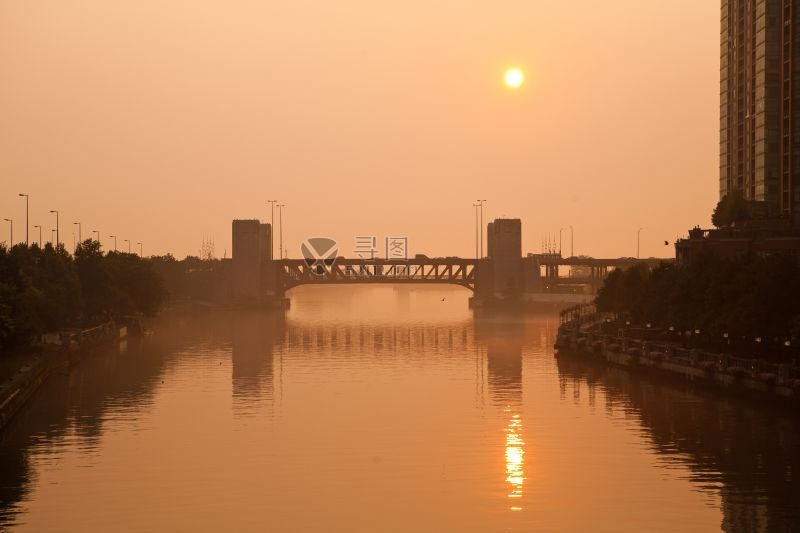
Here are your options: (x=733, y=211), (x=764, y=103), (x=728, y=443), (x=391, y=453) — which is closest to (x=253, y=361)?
(x=733, y=211)

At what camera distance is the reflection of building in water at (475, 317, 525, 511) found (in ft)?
Answer: 164

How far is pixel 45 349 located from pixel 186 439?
3416 cm

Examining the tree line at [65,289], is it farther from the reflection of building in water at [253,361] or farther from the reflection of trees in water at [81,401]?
the reflection of building in water at [253,361]

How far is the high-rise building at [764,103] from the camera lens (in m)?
122

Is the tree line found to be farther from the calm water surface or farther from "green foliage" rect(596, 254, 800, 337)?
"green foliage" rect(596, 254, 800, 337)

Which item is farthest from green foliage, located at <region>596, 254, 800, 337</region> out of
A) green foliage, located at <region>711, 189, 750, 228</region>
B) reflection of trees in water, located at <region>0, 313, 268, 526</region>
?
reflection of trees in water, located at <region>0, 313, 268, 526</region>

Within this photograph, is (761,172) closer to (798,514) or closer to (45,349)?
(45,349)

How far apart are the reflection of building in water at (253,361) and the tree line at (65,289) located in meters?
11.8

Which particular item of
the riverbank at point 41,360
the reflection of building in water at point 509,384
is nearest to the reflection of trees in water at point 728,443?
the reflection of building in water at point 509,384

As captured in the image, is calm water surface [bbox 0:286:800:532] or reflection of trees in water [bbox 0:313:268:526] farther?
reflection of trees in water [bbox 0:313:268:526]

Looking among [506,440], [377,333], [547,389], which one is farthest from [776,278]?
[377,333]

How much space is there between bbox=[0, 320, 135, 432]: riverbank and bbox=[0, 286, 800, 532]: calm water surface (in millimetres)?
1265

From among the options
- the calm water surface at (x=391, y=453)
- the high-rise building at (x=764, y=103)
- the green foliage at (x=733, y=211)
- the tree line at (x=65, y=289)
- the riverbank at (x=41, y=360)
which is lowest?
the calm water surface at (x=391, y=453)

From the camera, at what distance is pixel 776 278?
7319cm
